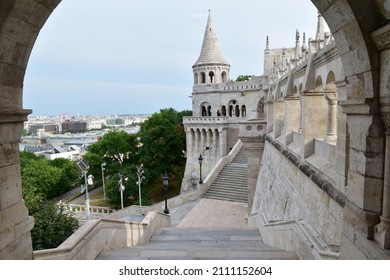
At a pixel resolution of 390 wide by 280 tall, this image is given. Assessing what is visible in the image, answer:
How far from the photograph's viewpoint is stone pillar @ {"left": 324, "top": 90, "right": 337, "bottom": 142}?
6.95 m

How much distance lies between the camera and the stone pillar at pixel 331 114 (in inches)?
274

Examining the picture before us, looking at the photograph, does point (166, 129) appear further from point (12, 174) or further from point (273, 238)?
point (12, 174)

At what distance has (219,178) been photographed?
23562mm

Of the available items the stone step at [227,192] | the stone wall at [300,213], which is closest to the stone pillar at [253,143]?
the stone step at [227,192]

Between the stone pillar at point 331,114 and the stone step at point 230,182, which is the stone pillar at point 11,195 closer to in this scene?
the stone pillar at point 331,114

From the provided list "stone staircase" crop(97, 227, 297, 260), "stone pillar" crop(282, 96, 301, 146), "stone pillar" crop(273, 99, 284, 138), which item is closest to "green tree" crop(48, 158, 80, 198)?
"stone pillar" crop(273, 99, 284, 138)

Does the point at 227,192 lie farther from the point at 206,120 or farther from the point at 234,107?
the point at 234,107

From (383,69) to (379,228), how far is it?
61.1 inches

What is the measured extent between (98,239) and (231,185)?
16545 millimetres

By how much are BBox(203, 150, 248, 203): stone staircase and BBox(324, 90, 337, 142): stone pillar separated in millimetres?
13058

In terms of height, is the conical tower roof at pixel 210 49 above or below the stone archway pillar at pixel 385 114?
above

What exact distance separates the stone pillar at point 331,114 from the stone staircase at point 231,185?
13.1m

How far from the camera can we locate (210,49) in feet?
131
